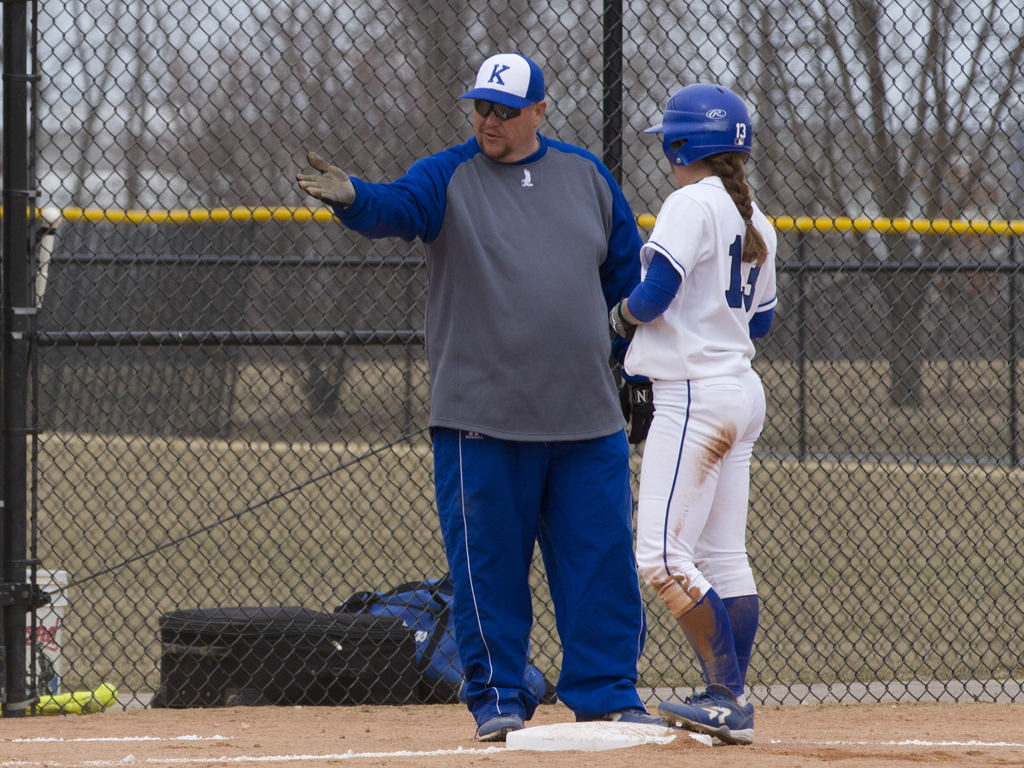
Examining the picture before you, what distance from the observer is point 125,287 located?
1310cm

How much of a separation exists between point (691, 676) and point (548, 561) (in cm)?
212

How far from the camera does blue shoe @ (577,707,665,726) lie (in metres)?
3.22

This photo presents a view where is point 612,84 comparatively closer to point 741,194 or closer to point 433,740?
point 741,194

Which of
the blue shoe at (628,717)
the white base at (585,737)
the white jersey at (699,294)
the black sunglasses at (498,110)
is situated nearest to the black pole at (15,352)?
the black sunglasses at (498,110)

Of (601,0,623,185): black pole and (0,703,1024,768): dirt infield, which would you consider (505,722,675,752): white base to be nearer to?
(0,703,1024,768): dirt infield

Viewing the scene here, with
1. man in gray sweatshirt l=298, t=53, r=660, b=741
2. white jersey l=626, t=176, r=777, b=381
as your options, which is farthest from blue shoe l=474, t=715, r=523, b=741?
white jersey l=626, t=176, r=777, b=381

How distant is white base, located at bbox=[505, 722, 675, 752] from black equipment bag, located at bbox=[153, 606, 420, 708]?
1550mm

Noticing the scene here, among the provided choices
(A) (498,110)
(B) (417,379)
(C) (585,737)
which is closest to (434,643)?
(C) (585,737)

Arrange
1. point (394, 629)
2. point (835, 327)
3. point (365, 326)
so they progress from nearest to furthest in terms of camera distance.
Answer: point (394, 629) → point (835, 327) → point (365, 326)

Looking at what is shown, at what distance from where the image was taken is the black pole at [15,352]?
411 centimetres

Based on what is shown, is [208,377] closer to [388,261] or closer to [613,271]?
[388,261]

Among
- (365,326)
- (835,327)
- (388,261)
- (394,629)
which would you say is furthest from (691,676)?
(365,326)

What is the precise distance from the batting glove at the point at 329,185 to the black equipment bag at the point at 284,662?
7.12ft

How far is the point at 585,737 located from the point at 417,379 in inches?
403
